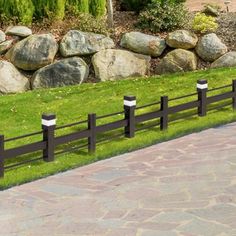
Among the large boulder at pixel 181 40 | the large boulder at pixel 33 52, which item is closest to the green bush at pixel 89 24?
the large boulder at pixel 33 52

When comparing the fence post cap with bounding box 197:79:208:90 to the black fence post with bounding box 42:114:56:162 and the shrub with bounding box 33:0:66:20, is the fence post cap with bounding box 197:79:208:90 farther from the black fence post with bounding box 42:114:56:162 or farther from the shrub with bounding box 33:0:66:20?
the shrub with bounding box 33:0:66:20

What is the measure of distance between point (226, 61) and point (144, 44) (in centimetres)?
307

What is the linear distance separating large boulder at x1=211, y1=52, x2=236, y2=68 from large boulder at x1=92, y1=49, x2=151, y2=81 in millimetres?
2505

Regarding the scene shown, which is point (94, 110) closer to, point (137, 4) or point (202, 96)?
point (202, 96)

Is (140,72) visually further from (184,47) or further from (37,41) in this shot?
(37,41)

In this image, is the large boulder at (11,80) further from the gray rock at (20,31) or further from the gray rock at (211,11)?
the gray rock at (211,11)

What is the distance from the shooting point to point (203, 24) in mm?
22531

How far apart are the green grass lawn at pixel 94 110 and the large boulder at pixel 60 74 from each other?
837 millimetres

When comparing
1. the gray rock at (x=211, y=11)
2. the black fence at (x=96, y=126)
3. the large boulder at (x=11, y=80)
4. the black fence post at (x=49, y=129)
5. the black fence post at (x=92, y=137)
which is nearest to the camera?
the black fence at (x=96, y=126)

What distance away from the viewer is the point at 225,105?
16.2 metres

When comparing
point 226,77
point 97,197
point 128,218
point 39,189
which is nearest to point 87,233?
point 128,218

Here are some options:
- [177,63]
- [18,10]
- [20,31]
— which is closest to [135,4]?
[177,63]

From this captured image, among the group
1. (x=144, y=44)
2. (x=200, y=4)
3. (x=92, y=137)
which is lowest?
(x=92, y=137)

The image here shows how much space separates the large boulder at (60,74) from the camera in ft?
67.5
